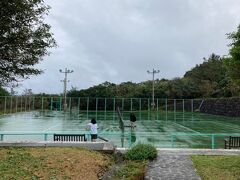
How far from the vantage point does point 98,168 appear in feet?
33.2

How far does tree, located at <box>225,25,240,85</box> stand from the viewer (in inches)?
325

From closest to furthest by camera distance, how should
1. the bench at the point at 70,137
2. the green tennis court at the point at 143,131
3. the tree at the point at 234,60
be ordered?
1. the tree at the point at 234,60
2. the bench at the point at 70,137
3. the green tennis court at the point at 143,131

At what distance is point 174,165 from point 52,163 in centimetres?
295

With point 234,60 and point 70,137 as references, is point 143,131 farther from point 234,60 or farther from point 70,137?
point 234,60

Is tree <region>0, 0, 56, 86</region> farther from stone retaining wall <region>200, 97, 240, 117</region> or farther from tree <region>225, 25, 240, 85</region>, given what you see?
stone retaining wall <region>200, 97, 240, 117</region>

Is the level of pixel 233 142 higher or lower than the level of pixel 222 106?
lower

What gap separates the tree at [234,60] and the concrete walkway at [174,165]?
231 centimetres

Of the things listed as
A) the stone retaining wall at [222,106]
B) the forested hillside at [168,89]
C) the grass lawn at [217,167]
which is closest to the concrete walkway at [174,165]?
the grass lawn at [217,167]

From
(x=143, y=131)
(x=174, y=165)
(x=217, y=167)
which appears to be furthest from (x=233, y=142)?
(x=143, y=131)

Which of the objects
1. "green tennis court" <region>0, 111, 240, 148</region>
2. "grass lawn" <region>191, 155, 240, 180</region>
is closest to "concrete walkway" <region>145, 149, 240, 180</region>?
"grass lawn" <region>191, 155, 240, 180</region>

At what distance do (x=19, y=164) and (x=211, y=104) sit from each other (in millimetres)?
50413

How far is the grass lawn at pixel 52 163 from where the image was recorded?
357 inches

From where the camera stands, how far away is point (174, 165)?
33.9 feet

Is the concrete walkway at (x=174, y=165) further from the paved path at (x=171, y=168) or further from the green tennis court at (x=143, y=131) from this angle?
the green tennis court at (x=143, y=131)
